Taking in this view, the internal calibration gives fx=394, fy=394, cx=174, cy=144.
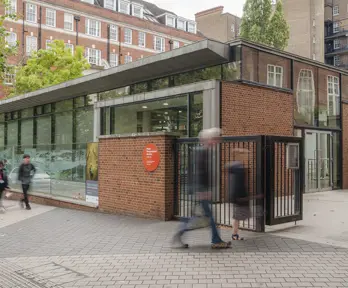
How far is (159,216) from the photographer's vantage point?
30.5ft

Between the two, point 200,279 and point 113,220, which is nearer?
point 200,279

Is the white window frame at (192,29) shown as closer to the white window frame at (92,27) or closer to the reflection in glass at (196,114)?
the white window frame at (92,27)

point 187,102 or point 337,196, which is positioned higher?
point 187,102

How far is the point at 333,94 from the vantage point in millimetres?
16922

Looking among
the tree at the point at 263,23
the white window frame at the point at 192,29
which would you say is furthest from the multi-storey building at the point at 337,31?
the tree at the point at 263,23

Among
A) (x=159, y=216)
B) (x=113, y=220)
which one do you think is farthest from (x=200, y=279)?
(x=113, y=220)

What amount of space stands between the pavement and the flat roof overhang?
18.2ft

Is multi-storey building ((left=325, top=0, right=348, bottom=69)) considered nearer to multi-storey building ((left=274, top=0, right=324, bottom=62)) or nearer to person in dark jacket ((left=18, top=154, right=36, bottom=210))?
multi-storey building ((left=274, top=0, right=324, bottom=62))

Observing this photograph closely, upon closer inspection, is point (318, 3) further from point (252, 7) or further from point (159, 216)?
point (159, 216)

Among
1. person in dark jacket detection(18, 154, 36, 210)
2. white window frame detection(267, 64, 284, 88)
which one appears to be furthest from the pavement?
white window frame detection(267, 64, 284, 88)

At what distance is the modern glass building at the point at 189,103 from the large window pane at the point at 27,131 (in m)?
2.09

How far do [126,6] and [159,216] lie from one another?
47.3 meters

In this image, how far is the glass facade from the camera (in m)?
13.2

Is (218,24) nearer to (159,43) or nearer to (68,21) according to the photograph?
(159,43)
